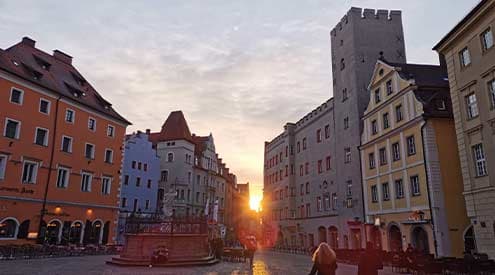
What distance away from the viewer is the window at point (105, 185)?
123 ft

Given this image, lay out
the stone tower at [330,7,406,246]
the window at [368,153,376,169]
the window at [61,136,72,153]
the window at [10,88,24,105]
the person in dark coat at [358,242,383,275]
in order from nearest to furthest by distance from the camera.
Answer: the person in dark coat at [358,242,383,275], the window at [10,88,24,105], the window at [368,153,376,169], the window at [61,136,72,153], the stone tower at [330,7,406,246]

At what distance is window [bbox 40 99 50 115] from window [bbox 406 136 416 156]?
1108 inches

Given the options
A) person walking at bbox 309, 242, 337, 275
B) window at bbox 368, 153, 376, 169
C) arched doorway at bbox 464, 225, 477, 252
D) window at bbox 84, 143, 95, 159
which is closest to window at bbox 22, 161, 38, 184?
window at bbox 84, 143, 95, 159

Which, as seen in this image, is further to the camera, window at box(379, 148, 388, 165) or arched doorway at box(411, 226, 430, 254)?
window at box(379, 148, 388, 165)

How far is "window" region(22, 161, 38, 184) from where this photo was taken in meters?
29.7

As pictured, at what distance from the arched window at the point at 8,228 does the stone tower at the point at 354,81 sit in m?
26.7

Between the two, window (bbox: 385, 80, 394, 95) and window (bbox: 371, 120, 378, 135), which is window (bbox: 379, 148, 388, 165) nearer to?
window (bbox: 371, 120, 378, 135)

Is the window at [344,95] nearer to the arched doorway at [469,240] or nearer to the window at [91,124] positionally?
the arched doorway at [469,240]

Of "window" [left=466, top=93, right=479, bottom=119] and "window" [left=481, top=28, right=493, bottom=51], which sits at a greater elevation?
"window" [left=481, top=28, right=493, bottom=51]

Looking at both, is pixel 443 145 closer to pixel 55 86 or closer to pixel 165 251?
pixel 165 251

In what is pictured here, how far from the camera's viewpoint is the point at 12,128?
29234mm

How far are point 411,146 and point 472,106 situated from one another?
20.1 ft

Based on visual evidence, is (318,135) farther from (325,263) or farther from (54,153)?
(325,263)

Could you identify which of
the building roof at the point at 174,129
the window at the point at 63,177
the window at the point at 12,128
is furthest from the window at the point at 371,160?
the building roof at the point at 174,129
